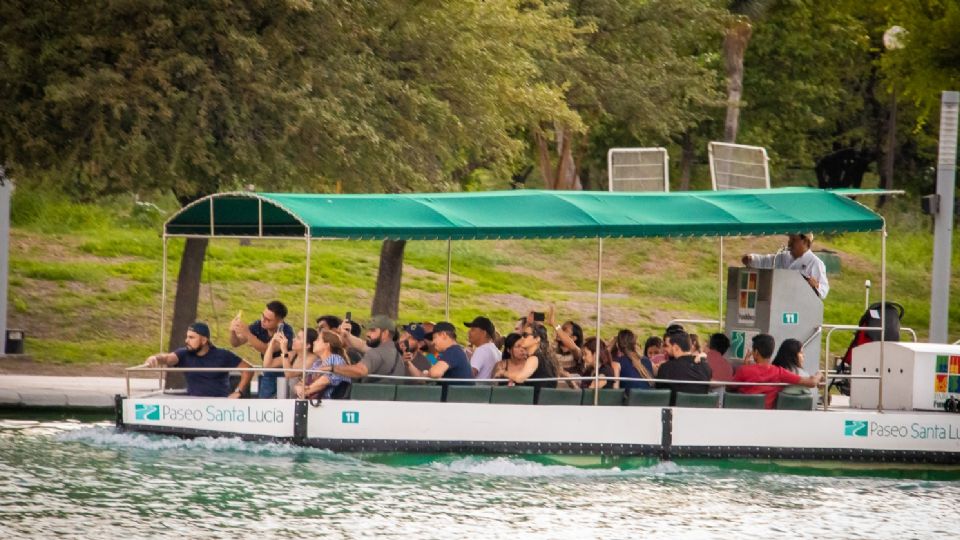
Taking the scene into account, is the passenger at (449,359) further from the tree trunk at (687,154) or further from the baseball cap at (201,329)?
the tree trunk at (687,154)

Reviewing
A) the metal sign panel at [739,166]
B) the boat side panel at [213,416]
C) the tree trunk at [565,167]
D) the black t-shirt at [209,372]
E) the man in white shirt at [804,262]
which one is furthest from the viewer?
the tree trunk at [565,167]

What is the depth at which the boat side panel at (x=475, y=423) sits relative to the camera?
17531mm

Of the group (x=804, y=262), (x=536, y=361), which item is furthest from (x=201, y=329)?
(x=804, y=262)

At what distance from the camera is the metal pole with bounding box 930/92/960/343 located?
23.9m

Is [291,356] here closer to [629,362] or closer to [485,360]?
[485,360]

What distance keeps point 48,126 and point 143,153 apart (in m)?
1.97

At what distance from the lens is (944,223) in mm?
24438

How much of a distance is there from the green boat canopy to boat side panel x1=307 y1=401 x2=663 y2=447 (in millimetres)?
1833

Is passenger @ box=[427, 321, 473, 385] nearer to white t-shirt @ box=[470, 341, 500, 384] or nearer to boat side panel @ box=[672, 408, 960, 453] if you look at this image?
white t-shirt @ box=[470, 341, 500, 384]

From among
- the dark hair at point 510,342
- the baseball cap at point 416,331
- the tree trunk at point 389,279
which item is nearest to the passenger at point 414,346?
the baseball cap at point 416,331

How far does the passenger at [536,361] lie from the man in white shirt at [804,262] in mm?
3186

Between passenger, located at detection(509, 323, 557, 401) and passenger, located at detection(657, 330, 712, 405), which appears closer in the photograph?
passenger, located at detection(509, 323, 557, 401)

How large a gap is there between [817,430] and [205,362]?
22.4ft

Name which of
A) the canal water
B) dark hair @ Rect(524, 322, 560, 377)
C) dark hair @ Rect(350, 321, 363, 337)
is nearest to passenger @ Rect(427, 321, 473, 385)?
dark hair @ Rect(524, 322, 560, 377)
